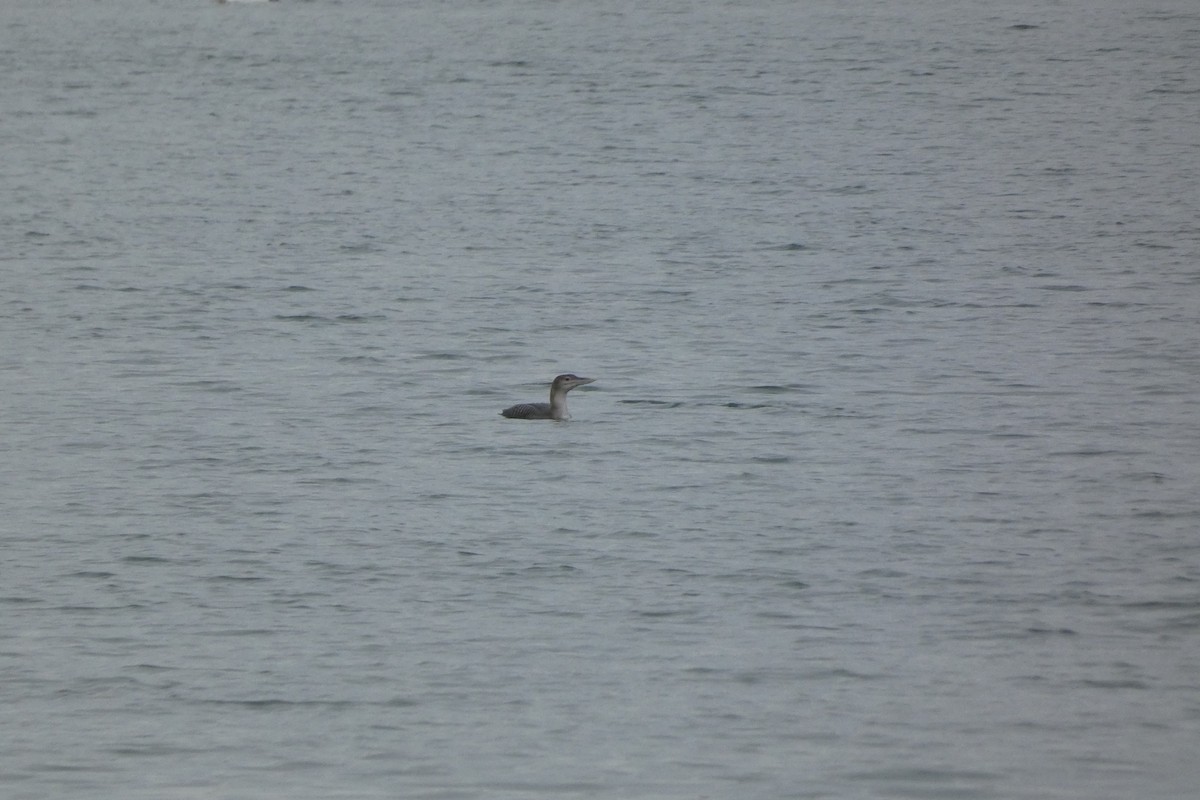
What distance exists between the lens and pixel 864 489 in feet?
62.3

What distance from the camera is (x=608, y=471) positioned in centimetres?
2002

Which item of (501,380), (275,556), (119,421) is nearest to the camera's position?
(275,556)

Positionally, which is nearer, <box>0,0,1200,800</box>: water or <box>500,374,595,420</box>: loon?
<box>0,0,1200,800</box>: water

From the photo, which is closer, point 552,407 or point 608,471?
point 608,471

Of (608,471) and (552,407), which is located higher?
(552,407)

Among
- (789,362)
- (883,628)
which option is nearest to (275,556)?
(883,628)

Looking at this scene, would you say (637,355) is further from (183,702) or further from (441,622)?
(183,702)

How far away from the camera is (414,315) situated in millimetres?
29500

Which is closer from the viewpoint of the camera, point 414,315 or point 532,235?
point 414,315

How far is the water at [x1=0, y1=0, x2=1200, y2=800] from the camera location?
12.8 m

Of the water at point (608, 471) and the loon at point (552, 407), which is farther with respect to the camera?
the loon at point (552, 407)

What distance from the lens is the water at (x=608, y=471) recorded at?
42.1 feet

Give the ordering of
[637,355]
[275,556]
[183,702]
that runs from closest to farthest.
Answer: [183,702] < [275,556] < [637,355]

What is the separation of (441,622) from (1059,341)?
13.6 meters
